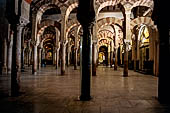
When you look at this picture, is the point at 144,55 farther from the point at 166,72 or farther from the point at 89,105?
the point at 89,105

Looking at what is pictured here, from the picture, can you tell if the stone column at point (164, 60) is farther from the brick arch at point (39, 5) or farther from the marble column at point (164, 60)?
the brick arch at point (39, 5)

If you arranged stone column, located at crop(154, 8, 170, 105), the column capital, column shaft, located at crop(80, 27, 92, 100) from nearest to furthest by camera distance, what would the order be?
stone column, located at crop(154, 8, 170, 105), column shaft, located at crop(80, 27, 92, 100), the column capital

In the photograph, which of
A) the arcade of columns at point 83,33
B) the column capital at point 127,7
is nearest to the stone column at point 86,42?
the arcade of columns at point 83,33

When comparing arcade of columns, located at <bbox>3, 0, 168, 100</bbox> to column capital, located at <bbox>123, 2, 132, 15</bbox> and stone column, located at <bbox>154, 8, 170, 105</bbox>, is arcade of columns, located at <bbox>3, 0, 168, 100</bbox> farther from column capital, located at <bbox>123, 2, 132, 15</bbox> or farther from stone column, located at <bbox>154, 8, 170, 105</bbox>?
stone column, located at <bbox>154, 8, 170, 105</bbox>

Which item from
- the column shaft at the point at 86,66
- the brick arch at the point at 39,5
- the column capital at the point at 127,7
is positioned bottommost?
the column shaft at the point at 86,66

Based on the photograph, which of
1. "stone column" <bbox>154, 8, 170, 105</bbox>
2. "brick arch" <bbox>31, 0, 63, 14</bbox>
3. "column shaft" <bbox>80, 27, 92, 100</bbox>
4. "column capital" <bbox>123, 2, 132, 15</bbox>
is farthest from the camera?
"brick arch" <bbox>31, 0, 63, 14</bbox>

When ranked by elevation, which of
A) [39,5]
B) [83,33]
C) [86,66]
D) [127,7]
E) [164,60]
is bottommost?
[86,66]

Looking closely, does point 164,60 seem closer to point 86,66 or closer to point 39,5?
point 86,66

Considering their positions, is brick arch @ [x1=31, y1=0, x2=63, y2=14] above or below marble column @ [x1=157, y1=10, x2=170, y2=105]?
above

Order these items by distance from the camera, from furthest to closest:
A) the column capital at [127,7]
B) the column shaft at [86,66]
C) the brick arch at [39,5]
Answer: the brick arch at [39,5] → the column capital at [127,7] → the column shaft at [86,66]

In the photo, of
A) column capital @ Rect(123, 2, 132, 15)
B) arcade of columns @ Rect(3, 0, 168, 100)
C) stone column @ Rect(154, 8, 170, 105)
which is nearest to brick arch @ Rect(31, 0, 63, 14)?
arcade of columns @ Rect(3, 0, 168, 100)

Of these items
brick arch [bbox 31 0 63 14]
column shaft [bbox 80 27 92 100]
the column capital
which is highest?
brick arch [bbox 31 0 63 14]

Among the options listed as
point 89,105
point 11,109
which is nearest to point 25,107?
point 11,109

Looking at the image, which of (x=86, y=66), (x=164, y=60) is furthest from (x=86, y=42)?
(x=164, y=60)
